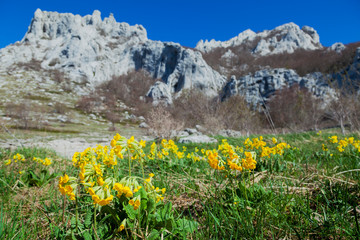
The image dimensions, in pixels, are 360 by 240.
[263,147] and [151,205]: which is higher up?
[263,147]

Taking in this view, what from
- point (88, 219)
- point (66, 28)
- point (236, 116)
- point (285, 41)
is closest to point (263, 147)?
point (88, 219)

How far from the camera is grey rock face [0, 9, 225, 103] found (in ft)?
197

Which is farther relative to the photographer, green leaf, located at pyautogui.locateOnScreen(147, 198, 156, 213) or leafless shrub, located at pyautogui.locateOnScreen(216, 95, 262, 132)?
leafless shrub, located at pyautogui.locateOnScreen(216, 95, 262, 132)

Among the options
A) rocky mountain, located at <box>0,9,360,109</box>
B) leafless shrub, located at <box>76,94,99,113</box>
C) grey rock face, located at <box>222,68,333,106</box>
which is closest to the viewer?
grey rock face, located at <box>222,68,333,106</box>

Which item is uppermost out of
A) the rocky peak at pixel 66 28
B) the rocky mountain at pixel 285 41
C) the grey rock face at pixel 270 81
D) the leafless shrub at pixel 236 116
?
the rocky peak at pixel 66 28

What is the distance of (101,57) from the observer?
75000mm

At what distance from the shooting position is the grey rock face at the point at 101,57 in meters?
60.1

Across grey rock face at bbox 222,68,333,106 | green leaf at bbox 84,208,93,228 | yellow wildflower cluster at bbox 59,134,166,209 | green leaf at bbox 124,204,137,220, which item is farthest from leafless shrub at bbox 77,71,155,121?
green leaf at bbox 124,204,137,220

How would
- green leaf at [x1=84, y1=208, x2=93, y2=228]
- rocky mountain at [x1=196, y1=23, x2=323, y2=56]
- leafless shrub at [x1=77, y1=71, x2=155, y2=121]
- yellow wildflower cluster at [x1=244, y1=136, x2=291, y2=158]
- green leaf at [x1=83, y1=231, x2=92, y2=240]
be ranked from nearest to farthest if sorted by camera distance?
green leaf at [x1=83, y1=231, x2=92, y2=240] < green leaf at [x1=84, y1=208, x2=93, y2=228] < yellow wildflower cluster at [x1=244, y1=136, x2=291, y2=158] < leafless shrub at [x1=77, y1=71, x2=155, y2=121] < rocky mountain at [x1=196, y1=23, x2=323, y2=56]

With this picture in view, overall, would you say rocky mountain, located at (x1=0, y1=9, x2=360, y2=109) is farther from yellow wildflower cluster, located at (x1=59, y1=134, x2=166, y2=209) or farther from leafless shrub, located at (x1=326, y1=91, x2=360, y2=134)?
yellow wildflower cluster, located at (x1=59, y1=134, x2=166, y2=209)

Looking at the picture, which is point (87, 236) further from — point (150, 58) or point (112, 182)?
point (150, 58)

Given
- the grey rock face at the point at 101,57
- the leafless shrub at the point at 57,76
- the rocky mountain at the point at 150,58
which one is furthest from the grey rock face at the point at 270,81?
the leafless shrub at the point at 57,76

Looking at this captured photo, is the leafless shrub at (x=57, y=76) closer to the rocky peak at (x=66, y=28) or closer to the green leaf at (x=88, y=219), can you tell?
the rocky peak at (x=66, y=28)

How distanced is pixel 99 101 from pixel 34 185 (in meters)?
52.1
